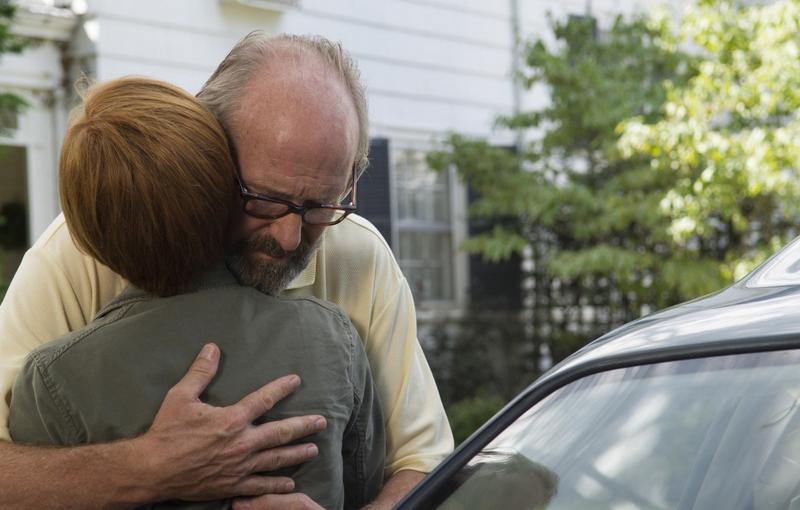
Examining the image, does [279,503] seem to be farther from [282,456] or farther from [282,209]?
[282,209]

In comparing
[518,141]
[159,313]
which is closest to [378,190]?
[518,141]

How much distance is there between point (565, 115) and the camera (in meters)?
9.23

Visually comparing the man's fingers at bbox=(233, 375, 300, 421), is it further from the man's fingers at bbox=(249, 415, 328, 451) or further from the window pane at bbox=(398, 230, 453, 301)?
the window pane at bbox=(398, 230, 453, 301)

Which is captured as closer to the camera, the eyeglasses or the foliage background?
the eyeglasses

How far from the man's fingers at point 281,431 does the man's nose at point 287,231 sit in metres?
0.35

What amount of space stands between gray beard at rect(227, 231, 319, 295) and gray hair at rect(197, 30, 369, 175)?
0.21m

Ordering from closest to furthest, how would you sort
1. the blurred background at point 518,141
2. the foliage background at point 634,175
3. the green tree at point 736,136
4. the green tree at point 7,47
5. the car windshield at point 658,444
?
the car windshield at point 658,444 < the green tree at point 7,47 < the green tree at point 736,136 < the foliage background at point 634,175 < the blurred background at point 518,141

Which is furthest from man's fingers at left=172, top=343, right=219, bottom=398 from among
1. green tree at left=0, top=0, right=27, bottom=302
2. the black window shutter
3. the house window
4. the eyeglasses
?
the house window

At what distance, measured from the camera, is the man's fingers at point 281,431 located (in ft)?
5.73

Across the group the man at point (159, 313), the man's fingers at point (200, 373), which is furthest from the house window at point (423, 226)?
the man's fingers at point (200, 373)

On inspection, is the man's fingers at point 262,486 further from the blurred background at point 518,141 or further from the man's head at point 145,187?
the blurred background at point 518,141

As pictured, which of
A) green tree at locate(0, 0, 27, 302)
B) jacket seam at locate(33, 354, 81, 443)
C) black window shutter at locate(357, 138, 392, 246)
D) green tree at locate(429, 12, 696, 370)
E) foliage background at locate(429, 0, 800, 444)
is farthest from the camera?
black window shutter at locate(357, 138, 392, 246)

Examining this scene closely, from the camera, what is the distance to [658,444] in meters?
1.56

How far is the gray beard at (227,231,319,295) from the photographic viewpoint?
A: 1.93 metres
